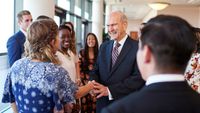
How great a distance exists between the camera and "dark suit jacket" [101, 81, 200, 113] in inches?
34.6

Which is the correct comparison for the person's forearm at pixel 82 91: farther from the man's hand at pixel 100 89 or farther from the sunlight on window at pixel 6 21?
the sunlight on window at pixel 6 21

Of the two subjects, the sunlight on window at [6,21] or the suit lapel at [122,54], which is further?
the sunlight on window at [6,21]

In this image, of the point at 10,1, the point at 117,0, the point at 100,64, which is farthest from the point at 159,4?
the point at 100,64

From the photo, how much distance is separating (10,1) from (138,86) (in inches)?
99.5

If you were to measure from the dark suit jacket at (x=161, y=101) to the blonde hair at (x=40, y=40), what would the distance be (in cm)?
97

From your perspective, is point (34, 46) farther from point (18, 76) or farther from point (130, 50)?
point (130, 50)

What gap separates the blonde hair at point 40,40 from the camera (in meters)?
1.78

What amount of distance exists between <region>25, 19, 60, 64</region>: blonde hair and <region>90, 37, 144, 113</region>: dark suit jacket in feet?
2.36

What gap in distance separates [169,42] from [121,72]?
1.46 m

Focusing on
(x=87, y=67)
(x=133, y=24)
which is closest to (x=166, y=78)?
(x=87, y=67)

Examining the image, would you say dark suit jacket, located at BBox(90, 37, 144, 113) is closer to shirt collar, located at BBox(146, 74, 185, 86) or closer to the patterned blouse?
the patterned blouse

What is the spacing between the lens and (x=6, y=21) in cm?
386

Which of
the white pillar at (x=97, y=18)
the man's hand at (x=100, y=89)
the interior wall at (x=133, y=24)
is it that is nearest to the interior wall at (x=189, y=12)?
the white pillar at (x=97, y=18)

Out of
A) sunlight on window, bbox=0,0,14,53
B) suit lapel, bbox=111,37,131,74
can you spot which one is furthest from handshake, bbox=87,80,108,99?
sunlight on window, bbox=0,0,14,53
